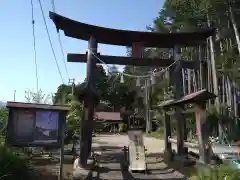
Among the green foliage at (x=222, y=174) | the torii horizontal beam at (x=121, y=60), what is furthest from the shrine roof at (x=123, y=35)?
the green foliage at (x=222, y=174)

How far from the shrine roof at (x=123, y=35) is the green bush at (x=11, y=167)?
4868 millimetres

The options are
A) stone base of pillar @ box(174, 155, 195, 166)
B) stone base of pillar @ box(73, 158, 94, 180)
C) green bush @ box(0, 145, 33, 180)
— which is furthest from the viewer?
stone base of pillar @ box(174, 155, 195, 166)

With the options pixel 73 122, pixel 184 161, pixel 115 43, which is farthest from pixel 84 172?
pixel 73 122

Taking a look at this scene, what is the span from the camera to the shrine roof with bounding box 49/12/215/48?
984cm

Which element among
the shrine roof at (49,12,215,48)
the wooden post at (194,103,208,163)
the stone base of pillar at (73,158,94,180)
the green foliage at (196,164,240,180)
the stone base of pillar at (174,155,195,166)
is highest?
the shrine roof at (49,12,215,48)

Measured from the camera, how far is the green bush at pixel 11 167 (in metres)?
5.68

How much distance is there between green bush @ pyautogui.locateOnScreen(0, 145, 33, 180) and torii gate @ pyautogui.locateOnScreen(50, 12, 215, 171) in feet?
9.29

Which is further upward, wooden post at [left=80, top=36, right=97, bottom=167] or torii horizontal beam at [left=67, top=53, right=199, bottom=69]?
torii horizontal beam at [left=67, top=53, right=199, bottom=69]

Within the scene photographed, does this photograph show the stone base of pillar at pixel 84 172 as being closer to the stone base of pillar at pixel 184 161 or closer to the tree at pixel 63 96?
the stone base of pillar at pixel 184 161

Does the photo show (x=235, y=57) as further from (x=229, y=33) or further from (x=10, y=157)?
(x=10, y=157)

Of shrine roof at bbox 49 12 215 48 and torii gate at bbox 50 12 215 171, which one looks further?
shrine roof at bbox 49 12 215 48

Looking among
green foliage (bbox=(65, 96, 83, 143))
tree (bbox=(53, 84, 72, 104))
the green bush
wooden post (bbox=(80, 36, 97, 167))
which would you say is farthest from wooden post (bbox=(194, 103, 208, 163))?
tree (bbox=(53, 84, 72, 104))

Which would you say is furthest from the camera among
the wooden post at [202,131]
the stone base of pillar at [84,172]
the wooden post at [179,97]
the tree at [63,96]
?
the tree at [63,96]

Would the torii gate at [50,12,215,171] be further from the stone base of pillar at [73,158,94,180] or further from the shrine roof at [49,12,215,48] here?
the stone base of pillar at [73,158,94,180]
